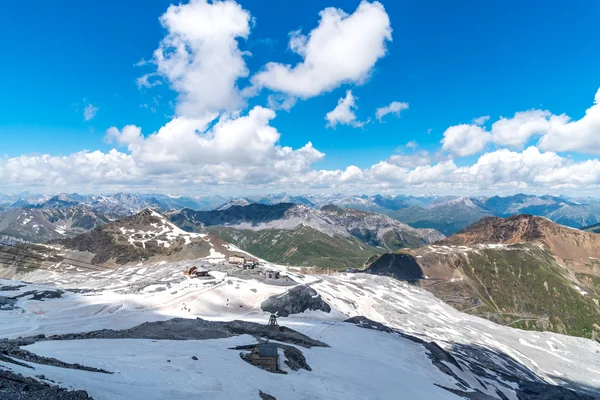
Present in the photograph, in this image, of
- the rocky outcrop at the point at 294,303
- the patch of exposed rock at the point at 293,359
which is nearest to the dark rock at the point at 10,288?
the rocky outcrop at the point at 294,303

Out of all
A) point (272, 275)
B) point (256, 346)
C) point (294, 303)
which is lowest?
point (294, 303)

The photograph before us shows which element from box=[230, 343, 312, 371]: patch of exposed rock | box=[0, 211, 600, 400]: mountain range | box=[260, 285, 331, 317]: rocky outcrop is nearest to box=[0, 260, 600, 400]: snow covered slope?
box=[0, 211, 600, 400]: mountain range

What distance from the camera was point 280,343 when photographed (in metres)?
48.8

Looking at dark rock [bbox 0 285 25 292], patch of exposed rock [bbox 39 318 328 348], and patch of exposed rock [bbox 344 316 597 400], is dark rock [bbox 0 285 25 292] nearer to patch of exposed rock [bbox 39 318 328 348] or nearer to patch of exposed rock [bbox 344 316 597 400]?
patch of exposed rock [bbox 39 318 328 348]

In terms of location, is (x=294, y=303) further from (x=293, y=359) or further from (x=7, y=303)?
(x=7, y=303)

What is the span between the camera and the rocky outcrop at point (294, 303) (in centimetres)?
10081

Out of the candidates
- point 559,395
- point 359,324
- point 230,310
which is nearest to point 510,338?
point 559,395

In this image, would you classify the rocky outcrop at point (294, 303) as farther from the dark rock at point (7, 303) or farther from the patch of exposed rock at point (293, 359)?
the dark rock at point (7, 303)

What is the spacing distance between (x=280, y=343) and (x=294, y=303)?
186 ft

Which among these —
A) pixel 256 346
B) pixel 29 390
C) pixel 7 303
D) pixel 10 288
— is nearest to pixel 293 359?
pixel 256 346

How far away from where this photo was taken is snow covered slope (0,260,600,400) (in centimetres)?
2808

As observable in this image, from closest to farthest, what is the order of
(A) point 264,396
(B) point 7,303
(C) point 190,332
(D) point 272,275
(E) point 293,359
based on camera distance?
1. (A) point 264,396
2. (E) point 293,359
3. (C) point 190,332
4. (B) point 7,303
5. (D) point 272,275

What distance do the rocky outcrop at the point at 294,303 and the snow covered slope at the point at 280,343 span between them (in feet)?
9.75

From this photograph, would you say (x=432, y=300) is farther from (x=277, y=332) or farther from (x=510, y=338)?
(x=277, y=332)
